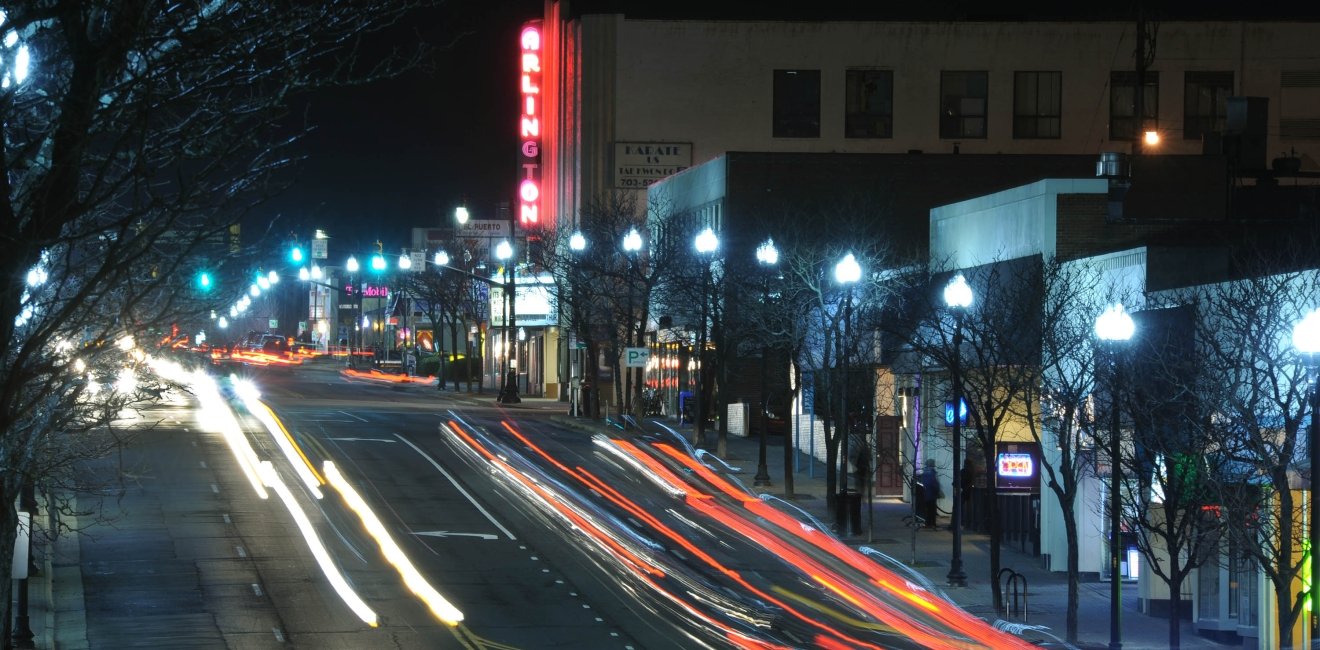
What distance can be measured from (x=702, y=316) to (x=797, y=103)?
24584mm

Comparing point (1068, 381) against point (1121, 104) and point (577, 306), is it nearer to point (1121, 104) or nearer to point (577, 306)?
point (577, 306)

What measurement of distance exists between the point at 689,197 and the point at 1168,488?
134 feet

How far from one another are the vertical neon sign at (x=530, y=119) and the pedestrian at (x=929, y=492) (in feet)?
152

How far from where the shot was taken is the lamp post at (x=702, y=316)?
40750 mm

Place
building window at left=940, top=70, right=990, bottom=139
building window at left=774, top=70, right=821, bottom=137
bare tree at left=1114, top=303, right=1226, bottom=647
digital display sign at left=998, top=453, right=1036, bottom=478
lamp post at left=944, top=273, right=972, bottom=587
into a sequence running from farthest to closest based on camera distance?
building window at left=774, top=70, right=821, bottom=137
building window at left=940, top=70, right=990, bottom=139
digital display sign at left=998, top=453, right=1036, bottom=478
lamp post at left=944, top=273, right=972, bottom=587
bare tree at left=1114, top=303, right=1226, bottom=647

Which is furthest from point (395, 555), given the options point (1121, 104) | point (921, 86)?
point (1121, 104)

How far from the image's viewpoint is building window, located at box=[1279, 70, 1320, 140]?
6450cm

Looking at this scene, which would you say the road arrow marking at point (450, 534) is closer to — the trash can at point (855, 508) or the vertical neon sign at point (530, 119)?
the trash can at point (855, 508)

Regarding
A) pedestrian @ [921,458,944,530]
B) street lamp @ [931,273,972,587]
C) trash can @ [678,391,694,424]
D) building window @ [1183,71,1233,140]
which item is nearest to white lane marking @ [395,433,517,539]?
street lamp @ [931,273,972,587]

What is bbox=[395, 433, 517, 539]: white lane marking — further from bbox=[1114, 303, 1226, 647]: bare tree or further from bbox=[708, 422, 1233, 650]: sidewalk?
bbox=[1114, 303, 1226, 647]: bare tree

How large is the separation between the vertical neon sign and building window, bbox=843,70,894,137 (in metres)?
18.7

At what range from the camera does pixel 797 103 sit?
219 ft

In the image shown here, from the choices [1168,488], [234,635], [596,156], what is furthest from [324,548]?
[596,156]

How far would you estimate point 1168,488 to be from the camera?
20.2 meters
